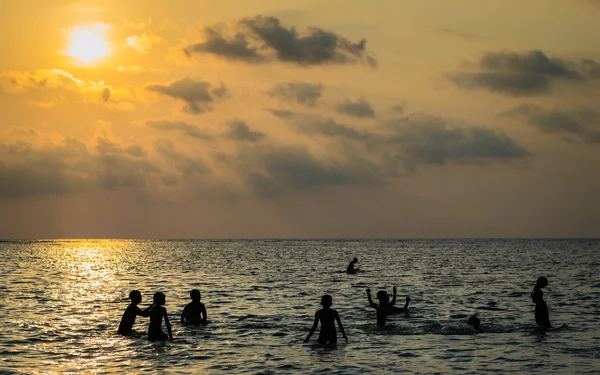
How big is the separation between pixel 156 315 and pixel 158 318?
187 mm

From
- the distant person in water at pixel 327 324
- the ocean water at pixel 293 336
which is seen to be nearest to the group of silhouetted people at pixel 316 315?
the distant person in water at pixel 327 324

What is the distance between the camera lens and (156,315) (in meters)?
26.6

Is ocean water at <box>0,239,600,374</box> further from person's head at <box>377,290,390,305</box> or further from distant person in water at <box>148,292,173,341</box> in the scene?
person's head at <box>377,290,390,305</box>

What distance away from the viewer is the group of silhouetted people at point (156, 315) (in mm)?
26219

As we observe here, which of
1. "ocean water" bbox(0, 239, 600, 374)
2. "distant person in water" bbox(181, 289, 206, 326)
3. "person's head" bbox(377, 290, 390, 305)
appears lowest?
"ocean water" bbox(0, 239, 600, 374)

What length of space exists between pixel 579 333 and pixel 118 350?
18.9 meters

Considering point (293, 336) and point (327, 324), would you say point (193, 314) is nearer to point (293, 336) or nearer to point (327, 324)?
point (293, 336)

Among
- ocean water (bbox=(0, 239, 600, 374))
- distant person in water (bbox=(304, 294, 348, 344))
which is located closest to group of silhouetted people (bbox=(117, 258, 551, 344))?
distant person in water (bbox=(304, 294, 348, 344))

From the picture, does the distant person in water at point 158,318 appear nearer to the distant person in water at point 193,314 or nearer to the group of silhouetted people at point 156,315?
the group of silhouetted people at point 156,315

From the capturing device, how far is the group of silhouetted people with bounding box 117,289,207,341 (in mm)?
26219

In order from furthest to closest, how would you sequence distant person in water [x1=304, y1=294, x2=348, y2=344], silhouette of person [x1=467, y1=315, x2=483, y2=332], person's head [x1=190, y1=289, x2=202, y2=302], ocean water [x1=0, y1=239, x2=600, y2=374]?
silhouette of person [x1=467, y1=315, x2=483, y2=332], person's head [x1=190, y1=289, x2=202, y2=302], distant person in water [x1=304, y1=294, x2=348, y2=344], ocean water [x1=0, y1=239, x2=600, y2=374]

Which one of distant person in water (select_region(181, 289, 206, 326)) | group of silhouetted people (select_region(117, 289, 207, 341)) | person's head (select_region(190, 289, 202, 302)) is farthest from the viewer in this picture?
distant person in water (select_region(181, 289, 206, 326))

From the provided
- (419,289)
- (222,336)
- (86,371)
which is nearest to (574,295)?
(419,289)

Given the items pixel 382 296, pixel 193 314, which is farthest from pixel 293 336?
pixel 193 314
